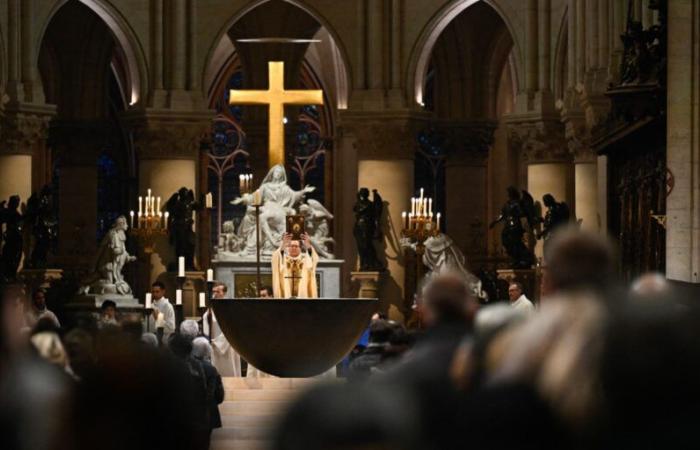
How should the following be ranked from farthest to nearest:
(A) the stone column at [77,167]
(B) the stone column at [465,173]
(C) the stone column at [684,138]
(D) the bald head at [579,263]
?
1. (B) the stone column at [465,173]
2. (A) the stone column at [77,167]
3. (C) the stone column at [684,138]
4. (D) the bald head at [579,263]

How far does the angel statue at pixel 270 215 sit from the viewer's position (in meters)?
33.0

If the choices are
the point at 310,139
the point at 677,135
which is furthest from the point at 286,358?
the point at 310,139

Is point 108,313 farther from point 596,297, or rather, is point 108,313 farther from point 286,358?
point 596,297

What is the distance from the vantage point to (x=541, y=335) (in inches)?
205

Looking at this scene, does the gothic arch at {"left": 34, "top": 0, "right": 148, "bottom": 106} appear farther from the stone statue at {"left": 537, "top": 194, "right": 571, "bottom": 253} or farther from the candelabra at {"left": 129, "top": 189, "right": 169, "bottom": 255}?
the stone statue at {"left": 537, "top": 194, "right": 571, "bottom": 253}

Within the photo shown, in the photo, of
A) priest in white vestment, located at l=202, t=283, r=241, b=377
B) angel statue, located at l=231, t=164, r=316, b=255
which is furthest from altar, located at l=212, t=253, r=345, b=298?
priest in white vestment, located at l=202, t=283, r=241, b=377

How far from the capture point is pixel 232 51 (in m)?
48.7

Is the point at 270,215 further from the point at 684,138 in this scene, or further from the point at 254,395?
the point at 684,138

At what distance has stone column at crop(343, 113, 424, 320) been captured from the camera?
115ft

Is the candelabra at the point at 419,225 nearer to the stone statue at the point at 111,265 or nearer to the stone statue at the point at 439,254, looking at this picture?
the stone statue at the point at 439,254

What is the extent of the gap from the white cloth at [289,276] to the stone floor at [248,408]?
5.39 feet

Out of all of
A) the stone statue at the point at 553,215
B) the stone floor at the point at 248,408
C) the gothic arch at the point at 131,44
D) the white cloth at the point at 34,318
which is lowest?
the stone floor at the point at 248,408

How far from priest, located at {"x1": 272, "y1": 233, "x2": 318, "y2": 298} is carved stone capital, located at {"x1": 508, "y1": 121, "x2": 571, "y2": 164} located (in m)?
10.6

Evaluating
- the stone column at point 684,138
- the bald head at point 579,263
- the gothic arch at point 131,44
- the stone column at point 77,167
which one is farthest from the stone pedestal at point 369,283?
the bald head at point 579,263
